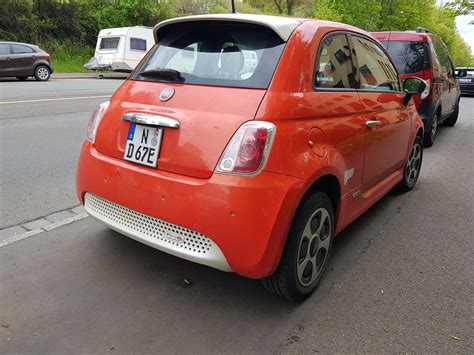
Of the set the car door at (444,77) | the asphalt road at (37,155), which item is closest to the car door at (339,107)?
the asphalt road at (37,155)

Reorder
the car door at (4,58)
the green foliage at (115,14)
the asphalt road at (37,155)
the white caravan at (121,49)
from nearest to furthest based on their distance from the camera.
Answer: the asphalt road at (37,155) → the car door at (4,58) → the white caravan at (121,49) → the green foliage at (115,14)

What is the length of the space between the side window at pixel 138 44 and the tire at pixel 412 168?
822 inches

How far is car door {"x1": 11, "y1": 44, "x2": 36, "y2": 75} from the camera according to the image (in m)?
17.0

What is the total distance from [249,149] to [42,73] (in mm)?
18335

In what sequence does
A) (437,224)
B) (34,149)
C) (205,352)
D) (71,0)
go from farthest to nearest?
(71,0)
(34,149)
(437,224)
(205,352)

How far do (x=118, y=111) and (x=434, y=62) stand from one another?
609 centimetres

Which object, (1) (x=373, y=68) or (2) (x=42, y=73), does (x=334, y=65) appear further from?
(2) (x=42, y=73)

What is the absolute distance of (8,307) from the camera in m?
2.63

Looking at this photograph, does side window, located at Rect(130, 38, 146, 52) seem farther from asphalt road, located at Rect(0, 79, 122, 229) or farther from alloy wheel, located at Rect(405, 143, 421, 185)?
alloy wheel, located at Rect(405, 143, 421, 185)

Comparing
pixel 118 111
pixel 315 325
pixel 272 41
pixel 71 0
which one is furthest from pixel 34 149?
pixel 71 0

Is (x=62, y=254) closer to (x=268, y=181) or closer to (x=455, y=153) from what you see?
(x=268, y=181)

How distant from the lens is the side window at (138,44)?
23328 mm

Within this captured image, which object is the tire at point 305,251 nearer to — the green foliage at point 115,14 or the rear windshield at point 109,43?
the green foliage at point 115,14

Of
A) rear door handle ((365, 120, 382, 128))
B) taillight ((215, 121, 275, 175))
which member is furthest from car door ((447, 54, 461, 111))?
taillight ((215, 121, 275, 175))
